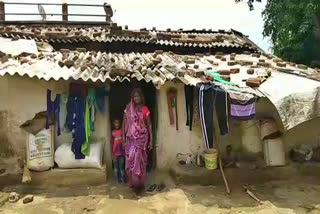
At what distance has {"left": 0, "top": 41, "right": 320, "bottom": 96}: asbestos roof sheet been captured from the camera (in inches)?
248

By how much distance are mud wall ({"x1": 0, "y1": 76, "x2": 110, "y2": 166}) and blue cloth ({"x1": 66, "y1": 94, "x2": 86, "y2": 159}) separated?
270 mm

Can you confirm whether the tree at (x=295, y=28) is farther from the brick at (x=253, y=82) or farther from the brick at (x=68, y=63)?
the brick at (x=68, y=63)

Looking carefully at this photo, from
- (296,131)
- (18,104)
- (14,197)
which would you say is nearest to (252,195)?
(296,131)

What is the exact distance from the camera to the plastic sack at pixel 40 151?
656 cm

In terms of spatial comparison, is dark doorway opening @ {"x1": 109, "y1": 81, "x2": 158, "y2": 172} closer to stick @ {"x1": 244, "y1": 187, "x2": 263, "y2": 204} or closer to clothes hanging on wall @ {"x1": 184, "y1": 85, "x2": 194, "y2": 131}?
clothes hanging on wall @ {"x1": 184, "y1": 85, "x2": 194, "y2": 131}

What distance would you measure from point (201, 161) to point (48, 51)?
13.3 feet

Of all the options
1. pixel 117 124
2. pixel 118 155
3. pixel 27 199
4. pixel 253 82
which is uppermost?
pixel 253 82

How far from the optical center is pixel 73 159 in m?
6.57

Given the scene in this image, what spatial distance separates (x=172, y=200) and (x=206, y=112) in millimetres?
1552

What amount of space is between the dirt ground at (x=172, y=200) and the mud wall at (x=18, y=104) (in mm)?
764

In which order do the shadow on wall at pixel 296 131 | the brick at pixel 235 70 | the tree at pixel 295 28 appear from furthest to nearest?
the tree at pixel 295 28
the brick at pixel 235 70
the shadow on wall at pixel 296 131

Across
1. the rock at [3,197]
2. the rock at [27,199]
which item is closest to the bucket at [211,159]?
the rock at [27,199]

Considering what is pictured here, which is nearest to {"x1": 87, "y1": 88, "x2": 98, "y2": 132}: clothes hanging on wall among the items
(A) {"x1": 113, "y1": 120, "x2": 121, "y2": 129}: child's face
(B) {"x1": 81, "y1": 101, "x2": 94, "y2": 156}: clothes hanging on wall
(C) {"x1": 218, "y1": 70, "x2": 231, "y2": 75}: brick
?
(B) {"x1": 81, "y1": 101, "x2": 94, "y2": 156}: clothes hanging on wall

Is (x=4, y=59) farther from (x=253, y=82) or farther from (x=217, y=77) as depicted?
(x=253, y=82)
